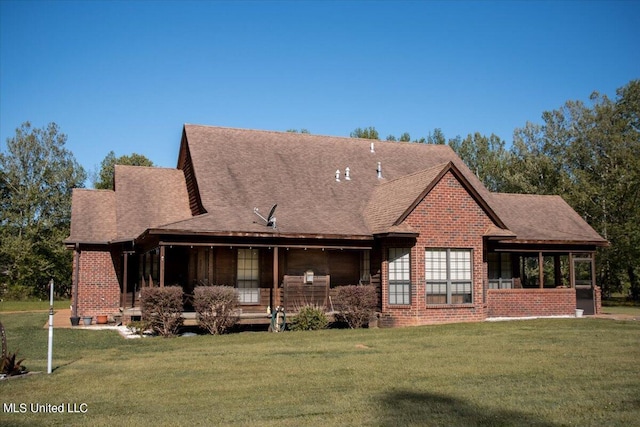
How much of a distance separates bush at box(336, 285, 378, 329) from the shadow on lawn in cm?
1029

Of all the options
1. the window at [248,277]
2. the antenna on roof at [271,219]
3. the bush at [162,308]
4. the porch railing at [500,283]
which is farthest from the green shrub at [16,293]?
the porch railing at [500,283]

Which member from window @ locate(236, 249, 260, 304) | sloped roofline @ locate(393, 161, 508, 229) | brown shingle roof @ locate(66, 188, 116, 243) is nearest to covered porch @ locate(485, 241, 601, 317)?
sloped roofline @ locate(393, 161, 508, 229)

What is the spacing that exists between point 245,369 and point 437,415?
4642 mm

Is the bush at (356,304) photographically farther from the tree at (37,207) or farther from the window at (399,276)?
the tree at (37,207)

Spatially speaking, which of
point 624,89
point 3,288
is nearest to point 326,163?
point 3,288

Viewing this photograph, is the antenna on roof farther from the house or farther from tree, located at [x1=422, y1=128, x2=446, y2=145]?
tree, located at [x1=422, y1=128, x2=446, y2=145]

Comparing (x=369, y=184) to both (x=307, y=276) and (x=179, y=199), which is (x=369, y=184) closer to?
(x=307, y=276)

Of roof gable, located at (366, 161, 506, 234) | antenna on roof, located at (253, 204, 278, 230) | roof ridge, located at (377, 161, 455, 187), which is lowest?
antenna on roof, located at (253, 204, 278, 230)

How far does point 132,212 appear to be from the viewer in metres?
24.3

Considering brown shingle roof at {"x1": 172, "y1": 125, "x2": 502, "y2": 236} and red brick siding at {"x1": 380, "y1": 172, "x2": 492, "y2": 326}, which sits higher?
brown shingle roof at {"x1": 172, "y1": 125, "x2": 502, "y2": 236}

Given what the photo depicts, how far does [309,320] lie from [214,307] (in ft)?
9.79

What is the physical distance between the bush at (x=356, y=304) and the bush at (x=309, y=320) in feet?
2.42

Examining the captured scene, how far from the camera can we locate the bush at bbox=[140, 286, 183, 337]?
17.6m

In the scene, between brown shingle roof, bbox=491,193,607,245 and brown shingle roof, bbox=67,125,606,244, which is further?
brown shingle roof, bbox=491,193,607,245
